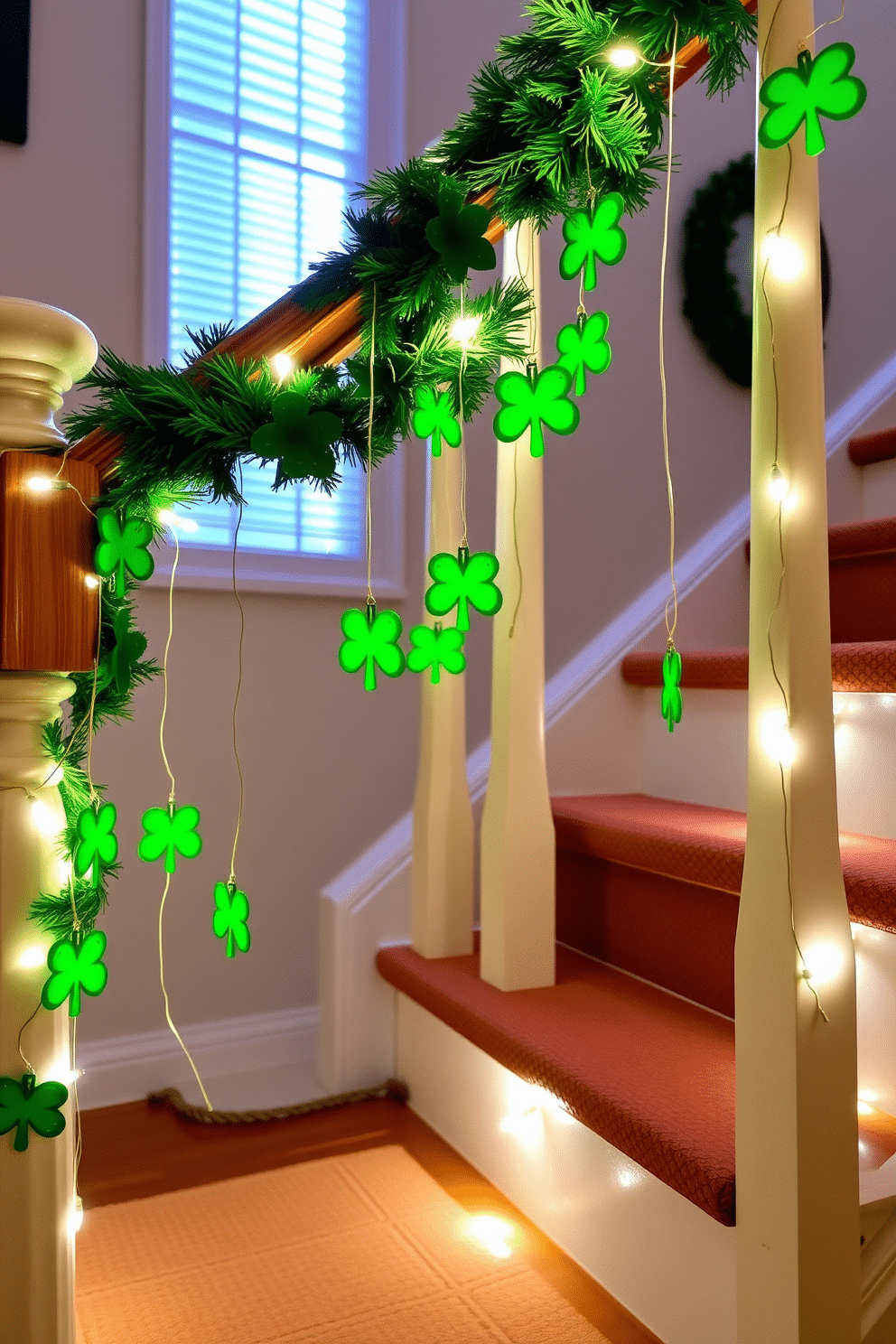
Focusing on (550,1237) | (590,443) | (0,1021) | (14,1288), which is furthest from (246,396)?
(590,443)

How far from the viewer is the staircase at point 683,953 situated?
3.01ft

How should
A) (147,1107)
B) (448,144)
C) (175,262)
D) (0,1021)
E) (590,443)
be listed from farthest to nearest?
(590,443) < (175,262) < (147,1107) < (448,144) < (0,1021)

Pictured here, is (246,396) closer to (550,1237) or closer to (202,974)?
(550,1237)

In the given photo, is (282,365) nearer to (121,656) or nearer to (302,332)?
(302,332)

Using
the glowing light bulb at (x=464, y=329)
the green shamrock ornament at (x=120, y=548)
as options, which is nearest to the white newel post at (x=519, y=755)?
the glowing light bulb at (x=464, y=329)

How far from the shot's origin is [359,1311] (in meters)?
1.02

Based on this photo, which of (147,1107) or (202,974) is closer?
(147,1107)

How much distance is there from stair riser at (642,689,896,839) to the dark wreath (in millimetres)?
1127

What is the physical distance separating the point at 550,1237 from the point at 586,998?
287 mm

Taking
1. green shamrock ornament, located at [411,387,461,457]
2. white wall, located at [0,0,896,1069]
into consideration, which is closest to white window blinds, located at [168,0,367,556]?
white wall, located at [0,0,896,1069]

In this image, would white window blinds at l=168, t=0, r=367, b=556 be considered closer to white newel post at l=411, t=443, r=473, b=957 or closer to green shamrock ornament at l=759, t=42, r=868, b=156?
white newel post at l=411, t=443, r=473, b=957

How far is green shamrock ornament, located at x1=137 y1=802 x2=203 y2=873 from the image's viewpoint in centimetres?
77

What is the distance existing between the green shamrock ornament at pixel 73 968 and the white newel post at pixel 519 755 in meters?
0.75

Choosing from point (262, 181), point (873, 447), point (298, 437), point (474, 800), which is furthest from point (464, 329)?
point (873, 447)
